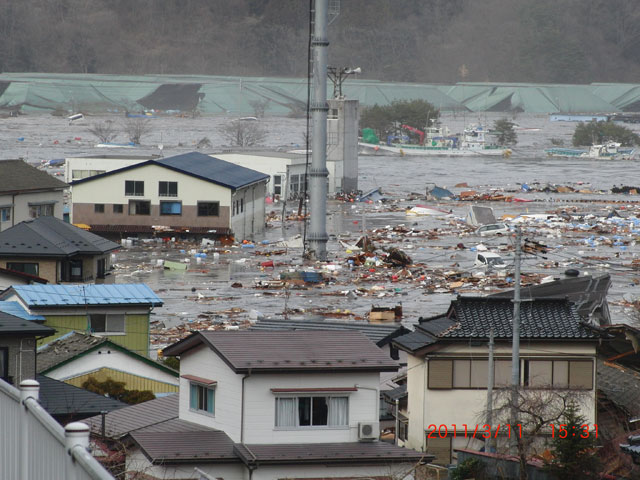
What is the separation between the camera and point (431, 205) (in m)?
37.9

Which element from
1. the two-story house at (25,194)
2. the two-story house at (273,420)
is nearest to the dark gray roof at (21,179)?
the two-story house at (25,194)

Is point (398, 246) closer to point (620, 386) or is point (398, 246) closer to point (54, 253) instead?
point (54, 253)

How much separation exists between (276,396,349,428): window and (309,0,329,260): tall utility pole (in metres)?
17.9

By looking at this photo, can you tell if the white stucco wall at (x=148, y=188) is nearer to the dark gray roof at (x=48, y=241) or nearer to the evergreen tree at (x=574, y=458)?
the dark gray roof at (x=48, y=241)

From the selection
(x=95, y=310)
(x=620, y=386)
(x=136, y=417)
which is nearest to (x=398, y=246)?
(x=95, y=310)

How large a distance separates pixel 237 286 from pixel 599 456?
Answer: 549 inches

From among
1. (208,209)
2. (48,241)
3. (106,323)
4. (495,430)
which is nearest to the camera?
(495,430)

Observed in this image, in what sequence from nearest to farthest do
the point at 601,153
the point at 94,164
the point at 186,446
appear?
the point at 186,446 → the point at 94,164 → the point at 601,153

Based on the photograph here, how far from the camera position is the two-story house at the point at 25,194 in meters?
21.8

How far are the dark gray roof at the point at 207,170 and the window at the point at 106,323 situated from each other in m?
16.2

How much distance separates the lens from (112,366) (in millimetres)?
10320

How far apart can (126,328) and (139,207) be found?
16.6 m

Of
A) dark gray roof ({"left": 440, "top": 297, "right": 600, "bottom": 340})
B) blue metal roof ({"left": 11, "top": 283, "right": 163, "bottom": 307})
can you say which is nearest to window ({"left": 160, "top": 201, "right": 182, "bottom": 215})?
blue metal roof ({"left": 11, "top": 283, "right": 163, "bottom": 307})

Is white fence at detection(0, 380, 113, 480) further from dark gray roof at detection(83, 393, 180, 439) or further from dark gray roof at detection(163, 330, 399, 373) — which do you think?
dark gray roof at detection(83, 393, 180, 439)
